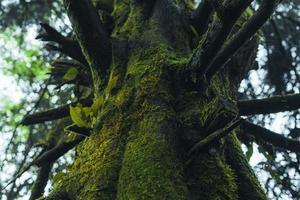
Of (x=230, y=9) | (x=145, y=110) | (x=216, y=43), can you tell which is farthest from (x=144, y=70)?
(x=230, y=9)

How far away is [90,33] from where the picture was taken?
2299 mm

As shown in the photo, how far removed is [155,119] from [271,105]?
3.02ft

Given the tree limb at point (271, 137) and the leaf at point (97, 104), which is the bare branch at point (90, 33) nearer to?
the leaf at point (97, 104)

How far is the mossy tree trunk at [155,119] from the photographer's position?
1.68 metres

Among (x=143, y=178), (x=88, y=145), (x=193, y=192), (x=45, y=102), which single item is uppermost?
(x=45, y=102)

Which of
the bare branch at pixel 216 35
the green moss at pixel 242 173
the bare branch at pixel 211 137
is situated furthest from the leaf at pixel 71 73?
the bare branch at pixel 211 137

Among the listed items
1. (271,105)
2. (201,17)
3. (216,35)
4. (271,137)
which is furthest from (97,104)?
(271,137)

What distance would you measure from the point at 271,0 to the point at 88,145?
105cm

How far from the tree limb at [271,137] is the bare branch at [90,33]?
3.21 feet

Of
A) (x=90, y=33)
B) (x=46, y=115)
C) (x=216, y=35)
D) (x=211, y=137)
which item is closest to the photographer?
(x=211, y=137)

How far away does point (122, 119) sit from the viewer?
2002 millimetres

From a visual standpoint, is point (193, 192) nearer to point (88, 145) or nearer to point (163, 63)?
point (88, 145)

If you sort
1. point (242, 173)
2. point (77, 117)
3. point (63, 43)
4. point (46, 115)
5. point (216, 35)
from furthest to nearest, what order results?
point (46, 115)
point (63, 43)
point (77, 117)
point (242, 173)
point (216, 35)

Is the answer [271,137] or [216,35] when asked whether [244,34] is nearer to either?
[216,35]
